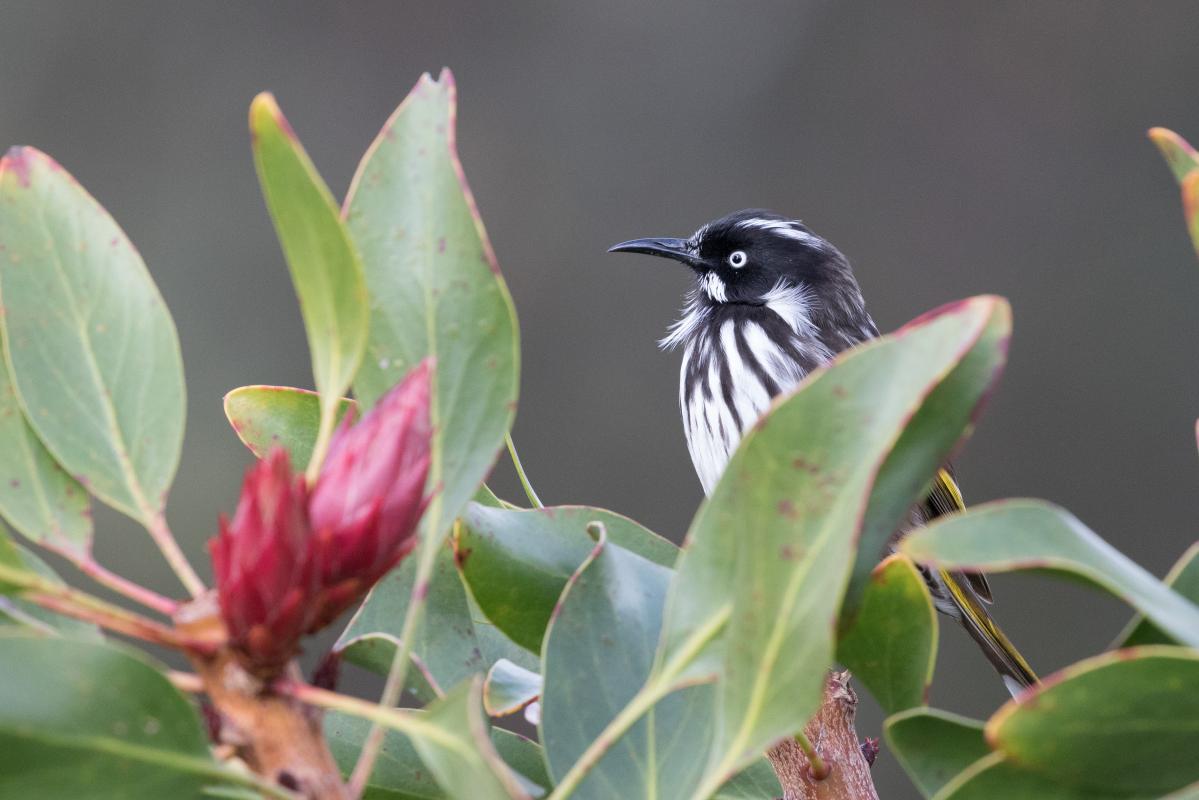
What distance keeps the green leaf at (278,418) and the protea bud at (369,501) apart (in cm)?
46

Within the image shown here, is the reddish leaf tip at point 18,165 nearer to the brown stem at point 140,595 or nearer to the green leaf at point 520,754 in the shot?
the brown stem at point 140,595

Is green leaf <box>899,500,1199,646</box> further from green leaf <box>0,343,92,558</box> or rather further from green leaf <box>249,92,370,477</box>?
green leaf <box>0,343,92,558</box>

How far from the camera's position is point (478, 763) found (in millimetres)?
648

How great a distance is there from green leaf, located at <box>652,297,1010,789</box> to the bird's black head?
3127 millimetres

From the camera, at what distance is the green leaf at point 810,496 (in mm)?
699

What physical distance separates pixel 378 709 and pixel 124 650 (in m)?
0.12

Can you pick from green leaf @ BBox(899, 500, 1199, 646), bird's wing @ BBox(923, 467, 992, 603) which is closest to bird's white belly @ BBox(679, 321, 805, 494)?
bird's wing @ BBox(923, 467, 992, 603)

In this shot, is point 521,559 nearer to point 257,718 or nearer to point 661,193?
point 257,718

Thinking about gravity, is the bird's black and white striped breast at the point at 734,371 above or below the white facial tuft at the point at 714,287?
below

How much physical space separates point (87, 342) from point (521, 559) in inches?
13.3

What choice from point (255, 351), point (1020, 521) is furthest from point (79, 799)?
point (255, 351)

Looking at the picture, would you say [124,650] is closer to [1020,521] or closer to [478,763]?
[478,763]

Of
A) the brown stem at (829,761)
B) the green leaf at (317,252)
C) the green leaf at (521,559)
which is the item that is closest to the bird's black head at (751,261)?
the brown stem at (829,761)

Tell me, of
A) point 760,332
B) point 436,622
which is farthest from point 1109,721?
point 760,332
